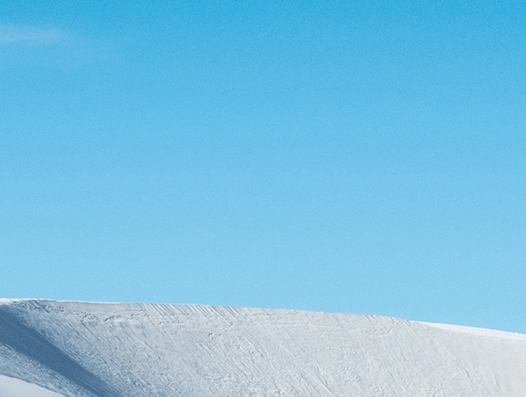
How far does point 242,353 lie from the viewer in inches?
1359

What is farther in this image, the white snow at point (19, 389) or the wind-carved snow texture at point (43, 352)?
the wind-carved snow texture at point (43, 352)

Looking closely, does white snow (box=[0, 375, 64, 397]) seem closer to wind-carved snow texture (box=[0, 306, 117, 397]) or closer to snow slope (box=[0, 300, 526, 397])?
snow slope (box=[0, 300, 526, 397])

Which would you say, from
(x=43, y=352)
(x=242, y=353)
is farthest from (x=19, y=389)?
(x=242, y=353)

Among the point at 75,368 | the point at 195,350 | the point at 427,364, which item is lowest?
the point at 75,368

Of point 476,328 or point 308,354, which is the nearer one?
point 308,354

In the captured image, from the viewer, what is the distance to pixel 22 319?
29.8m

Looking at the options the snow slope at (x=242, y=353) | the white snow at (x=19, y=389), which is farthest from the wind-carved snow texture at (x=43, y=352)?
the white snow at (x=19, y=389)

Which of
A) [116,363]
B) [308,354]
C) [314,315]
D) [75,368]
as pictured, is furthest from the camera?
[314,315]

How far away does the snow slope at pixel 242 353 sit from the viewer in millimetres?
28875

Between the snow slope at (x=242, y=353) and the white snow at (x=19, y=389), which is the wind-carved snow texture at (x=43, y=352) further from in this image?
the white snow at (x=19, y=389)

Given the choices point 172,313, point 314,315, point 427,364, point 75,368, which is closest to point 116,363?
point 75,368

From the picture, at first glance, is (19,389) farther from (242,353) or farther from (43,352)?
(242,353)

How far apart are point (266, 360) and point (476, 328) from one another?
12661mm

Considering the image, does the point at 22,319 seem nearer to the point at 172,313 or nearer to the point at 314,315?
the point at 172,313
